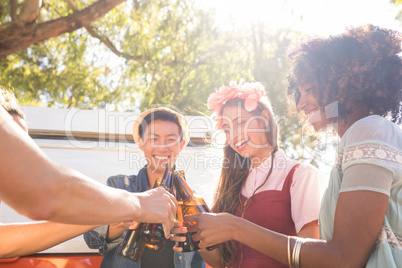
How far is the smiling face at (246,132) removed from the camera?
268 centimetres

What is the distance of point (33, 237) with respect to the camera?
2078 mm

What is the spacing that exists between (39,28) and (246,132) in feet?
17.1

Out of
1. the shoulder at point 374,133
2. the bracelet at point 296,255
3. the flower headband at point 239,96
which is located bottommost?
the bracelet at point 296,255

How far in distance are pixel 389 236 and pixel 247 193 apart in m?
1.14

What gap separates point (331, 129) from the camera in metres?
1.93

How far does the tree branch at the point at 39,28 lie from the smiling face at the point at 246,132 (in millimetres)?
4701

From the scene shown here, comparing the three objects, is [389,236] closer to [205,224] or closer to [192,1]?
[205,224]

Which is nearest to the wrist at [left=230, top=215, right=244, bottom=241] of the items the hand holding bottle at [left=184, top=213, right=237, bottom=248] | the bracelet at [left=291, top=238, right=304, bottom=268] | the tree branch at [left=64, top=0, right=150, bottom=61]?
the hand holding bottle at [left=184, top=213, right=237, bottom=248]

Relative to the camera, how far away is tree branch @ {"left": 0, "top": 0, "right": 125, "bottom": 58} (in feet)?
21.3

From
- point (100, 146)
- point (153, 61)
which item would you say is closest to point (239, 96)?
point (100, 146)

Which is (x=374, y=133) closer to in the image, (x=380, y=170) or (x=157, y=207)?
(x=380, y=170)

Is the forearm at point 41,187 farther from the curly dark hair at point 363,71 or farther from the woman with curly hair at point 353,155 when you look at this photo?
the curly dark hair at point 363,71

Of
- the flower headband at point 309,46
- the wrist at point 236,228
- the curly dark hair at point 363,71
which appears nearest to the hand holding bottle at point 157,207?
the wrist at point 236,228

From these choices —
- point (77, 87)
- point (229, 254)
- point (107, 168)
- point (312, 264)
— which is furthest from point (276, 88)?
point (312, 264)
